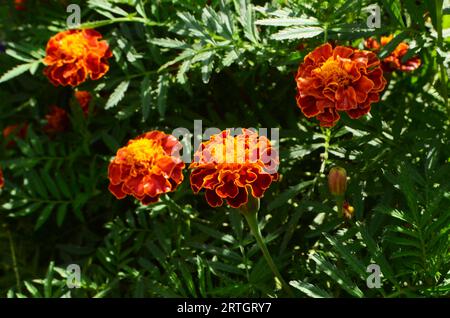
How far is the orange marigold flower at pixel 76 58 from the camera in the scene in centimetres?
160

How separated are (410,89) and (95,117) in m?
0.83

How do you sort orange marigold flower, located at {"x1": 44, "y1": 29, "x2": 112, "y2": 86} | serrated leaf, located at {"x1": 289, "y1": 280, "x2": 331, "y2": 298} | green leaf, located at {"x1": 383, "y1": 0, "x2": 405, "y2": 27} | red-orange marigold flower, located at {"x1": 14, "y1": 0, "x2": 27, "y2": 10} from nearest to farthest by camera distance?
serrated leaf, located at {"x1": 289, "y1": 280, "x2": 331, "y2": 298} < green leaf, located at {"x1": 383, "y1": 0, "x2": 405, "y2": 27} < orange marigold flower, located at {"x1": 44, "y1": 29, "x2": 112, "y2": 86} < red-orange marigold flower, located at {"x1": 14, "y1": 0, "x2": 27, "y2": 10}

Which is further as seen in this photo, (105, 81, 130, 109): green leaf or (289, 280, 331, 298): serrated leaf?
(105, 81, 130, 109): green leaf

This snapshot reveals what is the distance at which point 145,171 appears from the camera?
1350 millimetres

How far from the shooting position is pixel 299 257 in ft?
4.95

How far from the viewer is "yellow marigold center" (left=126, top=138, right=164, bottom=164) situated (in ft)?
4.44

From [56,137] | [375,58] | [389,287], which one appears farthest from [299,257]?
[56,137]

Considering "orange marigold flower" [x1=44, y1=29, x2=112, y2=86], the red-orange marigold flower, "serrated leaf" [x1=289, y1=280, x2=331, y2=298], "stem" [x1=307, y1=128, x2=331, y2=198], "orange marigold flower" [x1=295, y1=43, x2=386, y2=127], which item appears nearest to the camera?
"serrated leaf" [x1=289, y1=280, x2=331, y2=298]

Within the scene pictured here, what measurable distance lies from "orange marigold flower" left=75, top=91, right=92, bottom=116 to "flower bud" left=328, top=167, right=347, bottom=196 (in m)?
0.83

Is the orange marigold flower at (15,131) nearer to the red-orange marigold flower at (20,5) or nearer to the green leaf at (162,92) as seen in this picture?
the red-orange marigold flower at (20,5)

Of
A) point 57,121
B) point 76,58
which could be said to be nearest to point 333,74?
point 76,58

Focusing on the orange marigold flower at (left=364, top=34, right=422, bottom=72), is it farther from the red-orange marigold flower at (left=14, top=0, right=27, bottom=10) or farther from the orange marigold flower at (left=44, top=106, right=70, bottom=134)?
the red-orange marigold flower at (left=14, top=0, right=27, bottom=10)

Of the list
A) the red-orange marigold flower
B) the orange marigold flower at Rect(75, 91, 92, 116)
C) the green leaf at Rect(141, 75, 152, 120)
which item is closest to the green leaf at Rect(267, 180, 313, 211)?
the green leaf at Rect(141, 75, 152, 120)

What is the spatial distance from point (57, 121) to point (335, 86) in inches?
36.3
